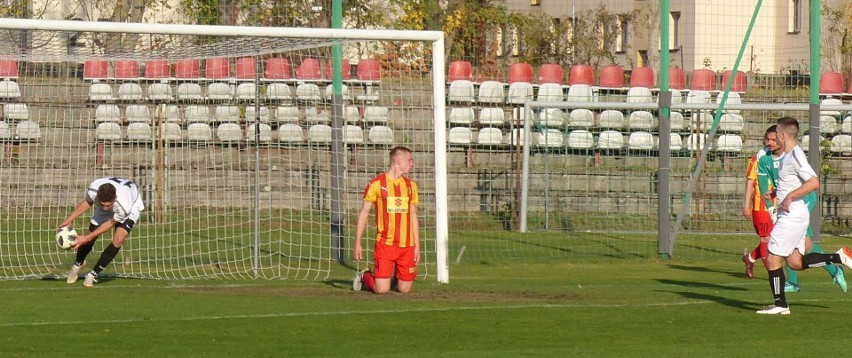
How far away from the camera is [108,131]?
73.6 feet

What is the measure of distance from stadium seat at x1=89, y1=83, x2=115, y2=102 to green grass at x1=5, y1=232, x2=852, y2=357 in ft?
24.9

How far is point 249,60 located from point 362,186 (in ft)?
9.26

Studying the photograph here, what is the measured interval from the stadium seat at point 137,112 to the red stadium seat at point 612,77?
10856 millimetres

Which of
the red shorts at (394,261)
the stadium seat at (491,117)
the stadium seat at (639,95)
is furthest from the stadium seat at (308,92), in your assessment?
the stadium seat at (639,95)

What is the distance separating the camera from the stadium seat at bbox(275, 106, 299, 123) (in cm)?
2122

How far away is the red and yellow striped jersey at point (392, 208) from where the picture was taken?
1373cm

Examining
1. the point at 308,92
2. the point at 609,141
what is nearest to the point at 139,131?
the point at 308,92

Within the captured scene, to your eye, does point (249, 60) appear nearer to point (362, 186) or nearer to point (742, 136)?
point (362, 186)

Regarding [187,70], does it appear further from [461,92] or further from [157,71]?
[461,92]

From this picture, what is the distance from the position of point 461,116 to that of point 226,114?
441 centimetres

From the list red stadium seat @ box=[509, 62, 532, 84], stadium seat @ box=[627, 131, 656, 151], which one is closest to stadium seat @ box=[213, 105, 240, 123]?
stadium seat @ box=[627, 131, 656, 151]

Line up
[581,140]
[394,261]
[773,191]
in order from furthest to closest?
[581,140] → [773,191] → [394,261]

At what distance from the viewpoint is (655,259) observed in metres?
19.9

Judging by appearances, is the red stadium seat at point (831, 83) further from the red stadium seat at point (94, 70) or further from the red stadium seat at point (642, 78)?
the red stadium seat at point (94, 70)
